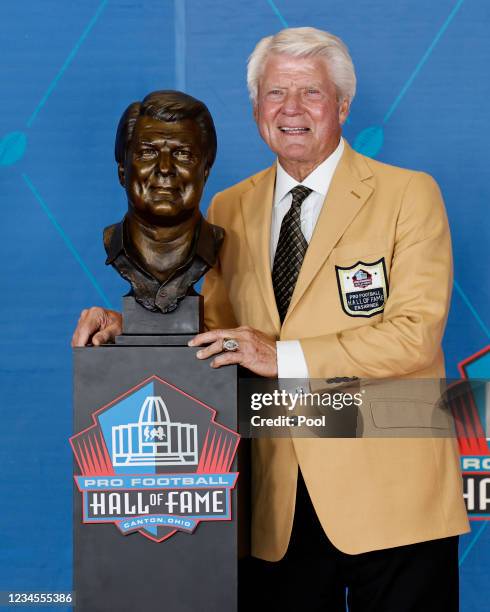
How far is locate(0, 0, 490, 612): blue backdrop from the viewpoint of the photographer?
295cm

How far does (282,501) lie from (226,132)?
135 cm

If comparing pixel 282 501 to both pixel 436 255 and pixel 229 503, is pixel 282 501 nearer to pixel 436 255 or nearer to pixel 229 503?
pixel 229 503

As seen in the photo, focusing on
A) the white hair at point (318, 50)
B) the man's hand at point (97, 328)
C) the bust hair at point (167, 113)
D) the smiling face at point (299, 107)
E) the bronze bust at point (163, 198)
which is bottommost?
the man's hand at point (97, 328)

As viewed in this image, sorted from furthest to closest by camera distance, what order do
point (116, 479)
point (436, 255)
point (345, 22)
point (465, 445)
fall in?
point (345, 22) < point (465, 445) < point (436, 255) < point (116, 479)

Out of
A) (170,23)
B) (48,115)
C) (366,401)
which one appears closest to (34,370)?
(48,115)

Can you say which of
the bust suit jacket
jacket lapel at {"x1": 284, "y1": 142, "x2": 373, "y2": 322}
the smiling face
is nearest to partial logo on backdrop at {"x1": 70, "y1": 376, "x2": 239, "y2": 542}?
the bust suit jacket

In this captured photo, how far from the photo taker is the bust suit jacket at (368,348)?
1986 millimetres

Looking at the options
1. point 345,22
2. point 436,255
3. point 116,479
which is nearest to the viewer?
point 116,479

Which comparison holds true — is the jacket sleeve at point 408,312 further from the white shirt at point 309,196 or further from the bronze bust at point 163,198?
the bronze bust at point 163,198

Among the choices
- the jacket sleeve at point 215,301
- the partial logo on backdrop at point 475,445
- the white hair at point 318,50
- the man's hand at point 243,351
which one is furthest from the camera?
the partial logo on backdrop at point 475,445

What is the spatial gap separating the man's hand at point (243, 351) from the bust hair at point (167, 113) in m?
0.37

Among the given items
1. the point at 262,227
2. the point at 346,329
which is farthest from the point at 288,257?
the point at 346,329

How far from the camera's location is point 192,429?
1.91 meters

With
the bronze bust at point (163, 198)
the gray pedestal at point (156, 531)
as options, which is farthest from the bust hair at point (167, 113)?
the gray pedestal at point (156, 531)
